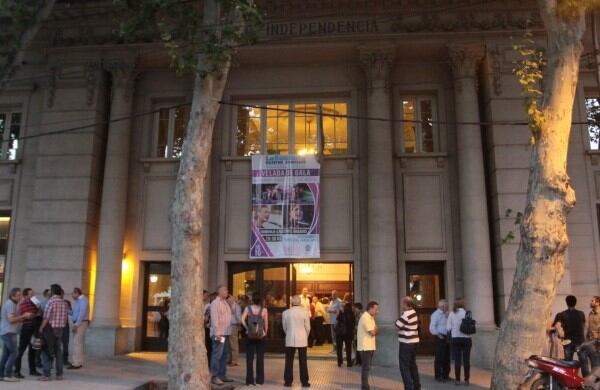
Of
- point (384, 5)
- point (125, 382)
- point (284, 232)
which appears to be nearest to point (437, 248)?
point (284, 232)

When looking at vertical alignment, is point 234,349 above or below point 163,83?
below

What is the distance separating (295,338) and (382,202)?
611 centimetres

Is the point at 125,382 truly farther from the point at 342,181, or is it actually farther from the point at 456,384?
the point at 342,181

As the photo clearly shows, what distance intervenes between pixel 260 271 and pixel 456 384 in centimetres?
741

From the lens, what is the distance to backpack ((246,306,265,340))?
11.4 meters

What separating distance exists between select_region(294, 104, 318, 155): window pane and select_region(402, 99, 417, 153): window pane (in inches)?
112

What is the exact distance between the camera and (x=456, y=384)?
39.0 ft

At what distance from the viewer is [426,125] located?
1756 cm

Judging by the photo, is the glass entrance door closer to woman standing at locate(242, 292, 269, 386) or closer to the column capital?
woman standing at locate(242, 292, 269, 386)

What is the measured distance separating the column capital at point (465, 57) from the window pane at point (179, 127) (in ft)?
28.4

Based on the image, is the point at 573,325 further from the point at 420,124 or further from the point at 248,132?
the point at 248,132

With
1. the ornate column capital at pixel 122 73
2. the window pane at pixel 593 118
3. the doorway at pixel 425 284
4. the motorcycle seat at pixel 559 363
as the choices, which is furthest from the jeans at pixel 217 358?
the window pane at pixel 593 118

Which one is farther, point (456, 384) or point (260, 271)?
point (260, 271)

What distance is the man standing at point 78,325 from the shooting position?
1327 centimetres
